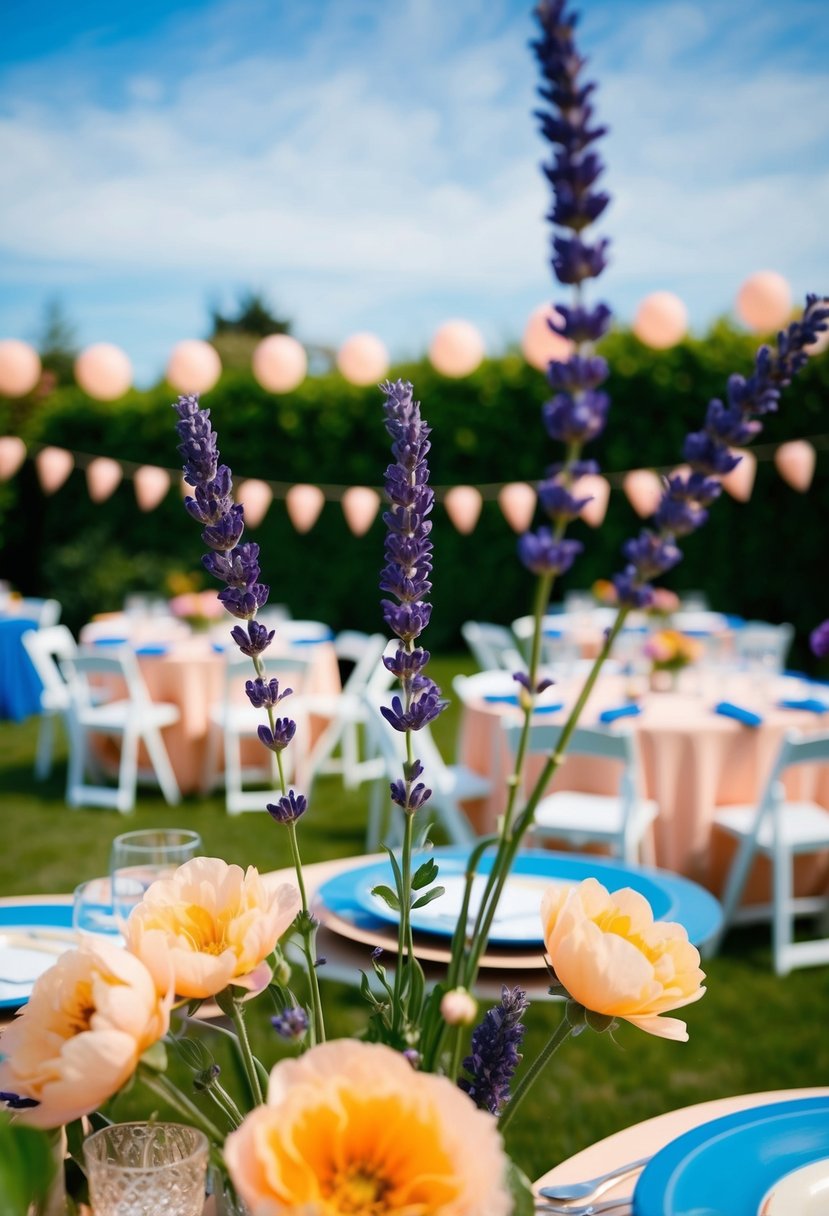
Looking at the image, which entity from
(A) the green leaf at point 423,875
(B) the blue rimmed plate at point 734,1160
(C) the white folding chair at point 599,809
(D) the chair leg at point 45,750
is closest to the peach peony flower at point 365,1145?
(A) the green leaf at point 423,875

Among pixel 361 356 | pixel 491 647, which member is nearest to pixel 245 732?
pixel 491 647

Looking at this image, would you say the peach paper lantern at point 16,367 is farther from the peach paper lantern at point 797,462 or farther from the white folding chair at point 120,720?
the peach paper lantern at point 797,462

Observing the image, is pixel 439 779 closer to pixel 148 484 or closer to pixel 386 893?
pixel 386 893

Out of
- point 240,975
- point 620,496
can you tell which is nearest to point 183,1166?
point 240,975

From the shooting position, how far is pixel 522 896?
1.67m

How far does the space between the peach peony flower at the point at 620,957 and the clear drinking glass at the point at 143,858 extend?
2.56 feet

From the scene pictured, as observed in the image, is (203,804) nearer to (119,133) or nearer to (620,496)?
(620,496)

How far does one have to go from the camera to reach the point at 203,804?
663cm

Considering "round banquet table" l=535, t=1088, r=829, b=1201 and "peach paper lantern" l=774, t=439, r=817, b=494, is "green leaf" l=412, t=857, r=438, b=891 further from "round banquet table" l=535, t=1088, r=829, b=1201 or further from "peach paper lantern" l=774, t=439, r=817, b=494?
"peach paper lantern" l=774, t=439, r=817, b=494

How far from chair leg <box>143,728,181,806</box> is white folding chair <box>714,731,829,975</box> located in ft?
11.2

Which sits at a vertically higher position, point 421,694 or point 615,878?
point 421,694

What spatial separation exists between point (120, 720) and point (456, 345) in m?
3.30

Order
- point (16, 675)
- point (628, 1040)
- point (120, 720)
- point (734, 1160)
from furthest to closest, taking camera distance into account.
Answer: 1. point (16, 675)
2. point (120, 720)
3. point (628, 1040)
4. point (734, 1160)

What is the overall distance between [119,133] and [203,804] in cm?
2117
